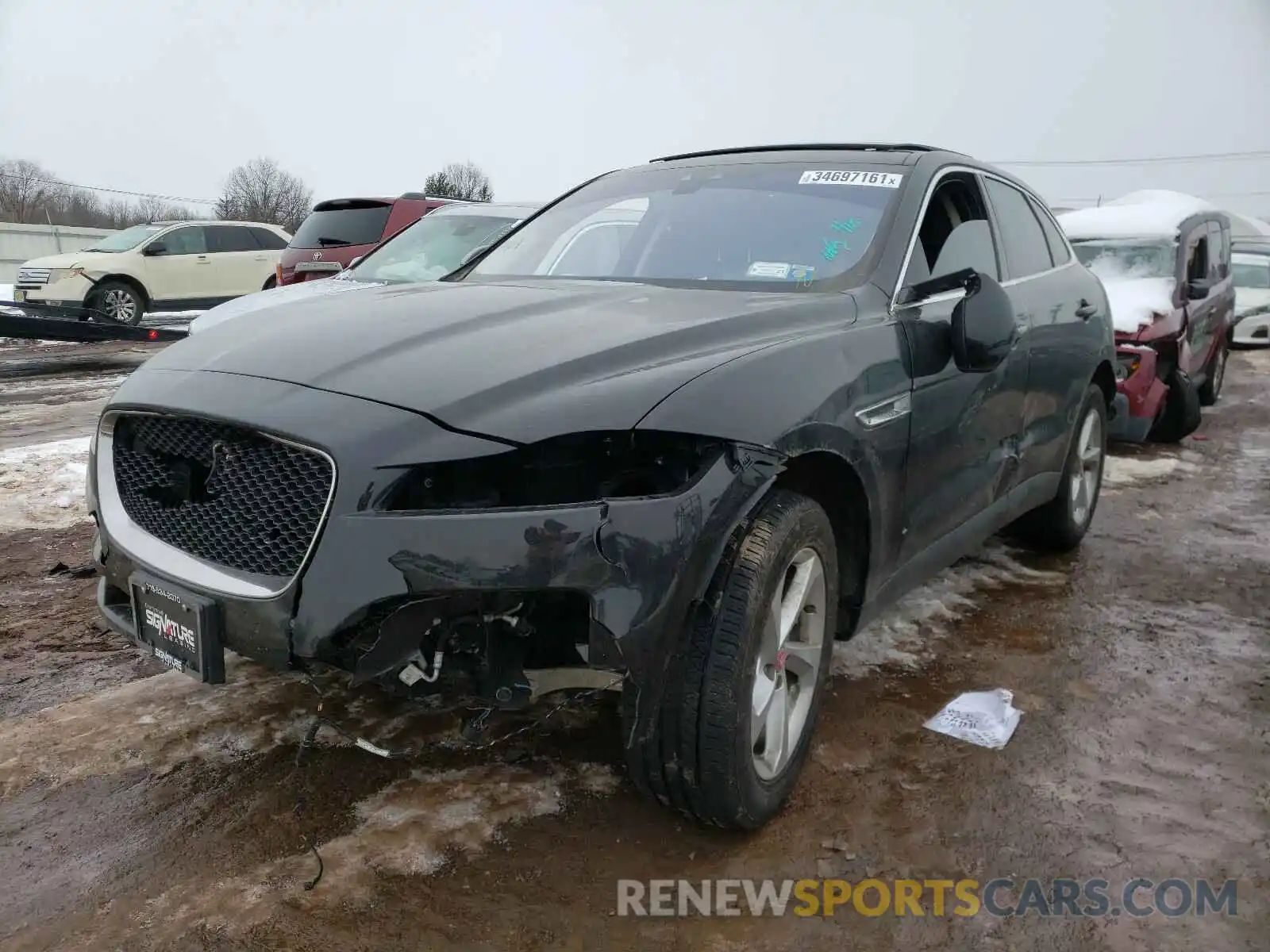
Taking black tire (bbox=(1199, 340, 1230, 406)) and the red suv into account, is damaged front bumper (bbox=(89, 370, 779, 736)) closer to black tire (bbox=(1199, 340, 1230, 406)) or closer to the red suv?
the red suv

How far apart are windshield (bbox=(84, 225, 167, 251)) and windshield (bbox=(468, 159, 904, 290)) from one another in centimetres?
1398

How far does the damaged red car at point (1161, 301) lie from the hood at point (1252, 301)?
21.4 feet

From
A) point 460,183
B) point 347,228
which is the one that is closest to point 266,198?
point 460,183

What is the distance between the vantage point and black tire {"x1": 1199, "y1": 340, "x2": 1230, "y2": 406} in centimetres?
957

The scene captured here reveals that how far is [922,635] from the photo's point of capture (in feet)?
12.7

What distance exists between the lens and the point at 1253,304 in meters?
15.7

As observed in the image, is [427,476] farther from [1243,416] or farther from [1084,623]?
[1243,416]

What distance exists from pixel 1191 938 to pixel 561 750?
1597 mm

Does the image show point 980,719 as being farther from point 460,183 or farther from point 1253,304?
point 460,183

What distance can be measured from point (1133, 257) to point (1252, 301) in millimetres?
9196

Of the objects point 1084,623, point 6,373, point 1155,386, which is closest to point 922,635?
point 1084,623

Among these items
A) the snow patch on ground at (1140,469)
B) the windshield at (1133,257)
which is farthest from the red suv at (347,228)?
the snow patch on ground at (1140,469)

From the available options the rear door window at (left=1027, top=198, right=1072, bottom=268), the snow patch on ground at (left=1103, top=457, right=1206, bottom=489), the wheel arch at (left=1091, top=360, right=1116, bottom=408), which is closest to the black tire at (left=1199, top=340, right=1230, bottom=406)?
the snow patch on ground at (left=1103, top=457, right=1206, bottom=489)

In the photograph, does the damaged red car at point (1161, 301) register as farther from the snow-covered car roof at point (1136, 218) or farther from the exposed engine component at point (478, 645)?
the exposed engine component at point (478, 645)
